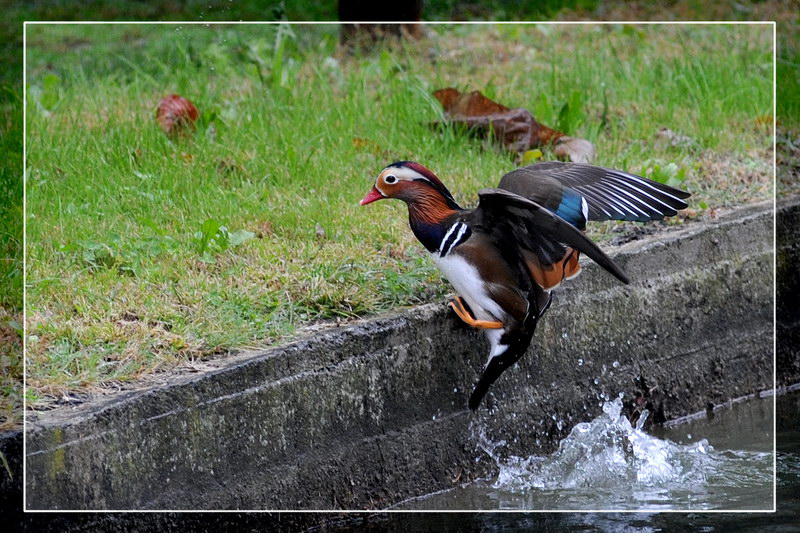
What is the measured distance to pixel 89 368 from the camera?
111 inches

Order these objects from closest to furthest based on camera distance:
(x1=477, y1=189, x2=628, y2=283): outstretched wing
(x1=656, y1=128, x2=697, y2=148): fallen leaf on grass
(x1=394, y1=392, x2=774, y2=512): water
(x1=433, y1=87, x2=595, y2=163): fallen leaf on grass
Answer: (x1=477, y1=189, x2=628, y2=283): outstretched wing, (x1=394, y1=392, x2=774, y2=512): water, (x1=433, y1=87, x2=595, y2=163): fallen leaf on grass, (x1=656, y1=128, x2=697, y2=148): fallen leaf on grass

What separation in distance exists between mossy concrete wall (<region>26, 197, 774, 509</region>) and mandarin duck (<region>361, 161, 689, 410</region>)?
0.21 metres

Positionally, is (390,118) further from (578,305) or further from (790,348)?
(790,348)

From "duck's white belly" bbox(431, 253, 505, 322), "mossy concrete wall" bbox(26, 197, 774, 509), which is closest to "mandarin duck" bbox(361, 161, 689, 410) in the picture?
"duck's white belly" bbox(431, 253, 505, 322)

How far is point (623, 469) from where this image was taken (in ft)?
10.4

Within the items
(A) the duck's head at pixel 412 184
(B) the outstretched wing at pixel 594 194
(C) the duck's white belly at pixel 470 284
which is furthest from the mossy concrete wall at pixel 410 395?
(B) the outstretched wing at pixel 594 194

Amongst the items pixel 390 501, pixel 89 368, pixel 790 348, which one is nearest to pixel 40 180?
pixel 89 368

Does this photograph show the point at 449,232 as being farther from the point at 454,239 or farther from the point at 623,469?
the point at 623,469

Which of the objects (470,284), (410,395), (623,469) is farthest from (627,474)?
(470,284)

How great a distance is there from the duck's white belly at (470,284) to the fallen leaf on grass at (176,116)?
1.44 metres

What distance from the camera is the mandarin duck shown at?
2.85 m

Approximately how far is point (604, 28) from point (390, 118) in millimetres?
1461

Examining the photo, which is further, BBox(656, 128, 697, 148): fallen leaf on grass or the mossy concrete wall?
BBox(656, 128, 697, 148): fallen leaf on grass

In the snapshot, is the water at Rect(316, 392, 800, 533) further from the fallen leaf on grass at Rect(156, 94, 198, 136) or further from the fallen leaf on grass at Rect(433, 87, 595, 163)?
the fallen leaf on grass at Rect(156, 94, 198, 136)
